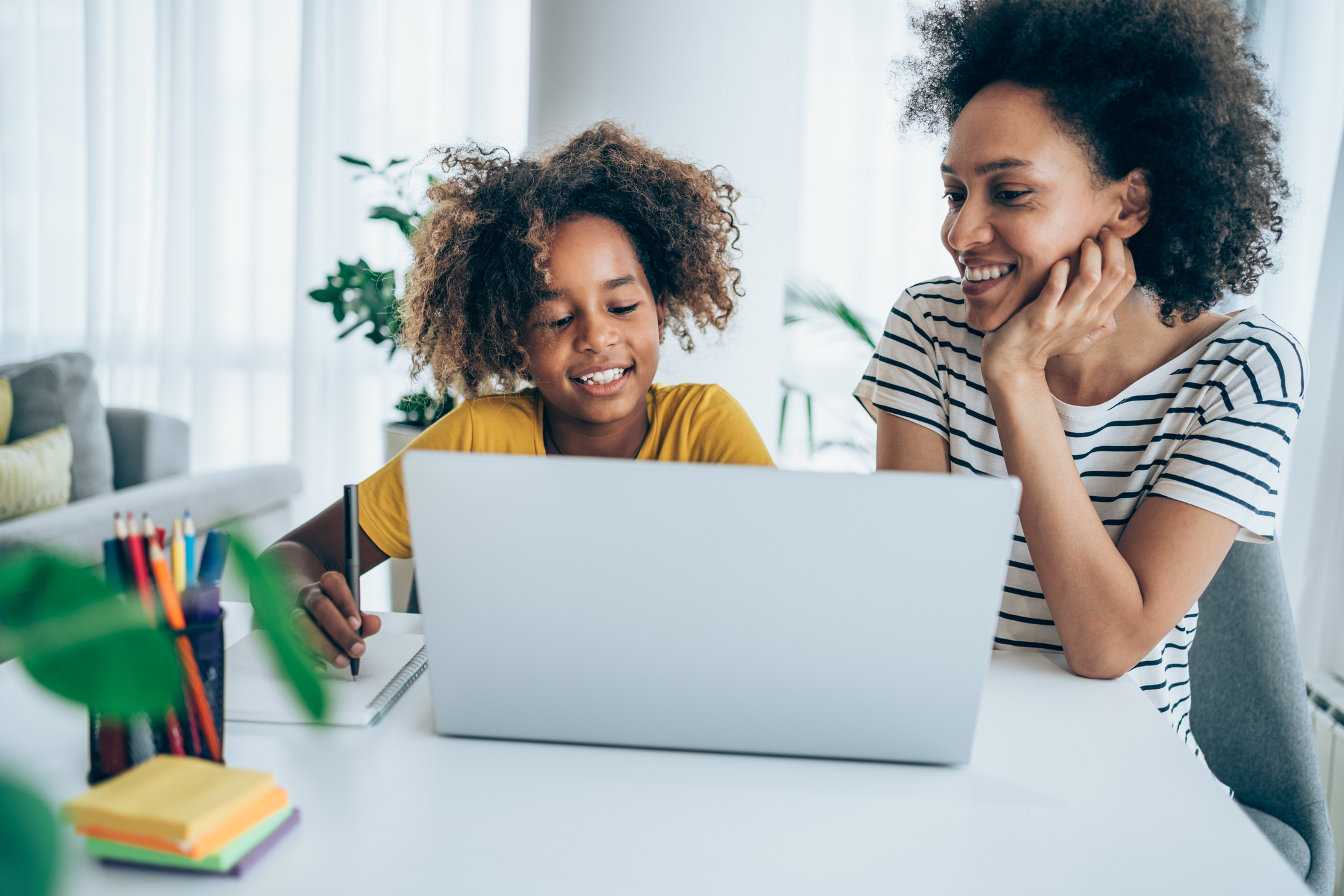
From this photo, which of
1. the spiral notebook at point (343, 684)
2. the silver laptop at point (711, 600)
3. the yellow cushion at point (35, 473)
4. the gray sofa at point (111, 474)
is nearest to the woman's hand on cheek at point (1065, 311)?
the silver laptop at point (711, 600)

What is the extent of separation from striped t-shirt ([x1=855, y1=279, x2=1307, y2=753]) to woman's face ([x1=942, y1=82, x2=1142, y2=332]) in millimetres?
157

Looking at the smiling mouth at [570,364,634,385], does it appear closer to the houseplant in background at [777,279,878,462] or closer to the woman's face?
the woman's face

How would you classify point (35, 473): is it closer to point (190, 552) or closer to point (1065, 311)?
point (190, 552)

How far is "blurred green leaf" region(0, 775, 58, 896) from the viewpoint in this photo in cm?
26

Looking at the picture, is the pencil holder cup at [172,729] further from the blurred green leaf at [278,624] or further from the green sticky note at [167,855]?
the blurred green leaf at [278,624]

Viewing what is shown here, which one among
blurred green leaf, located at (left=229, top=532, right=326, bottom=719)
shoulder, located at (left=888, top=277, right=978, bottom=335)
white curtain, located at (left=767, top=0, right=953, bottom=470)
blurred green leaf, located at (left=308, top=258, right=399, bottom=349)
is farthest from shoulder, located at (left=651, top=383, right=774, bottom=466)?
white curtain, located at (left=767, top=0, right=953, bottom=470)

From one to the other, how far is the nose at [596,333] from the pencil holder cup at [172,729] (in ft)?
2.07

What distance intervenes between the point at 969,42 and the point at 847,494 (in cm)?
86

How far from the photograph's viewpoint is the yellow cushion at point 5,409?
2.53 meters

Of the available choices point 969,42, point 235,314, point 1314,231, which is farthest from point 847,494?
point 235,314

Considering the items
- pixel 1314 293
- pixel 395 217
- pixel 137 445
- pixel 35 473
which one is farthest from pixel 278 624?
pixel 137 445

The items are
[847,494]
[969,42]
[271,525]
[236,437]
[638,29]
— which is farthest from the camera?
[236,437]

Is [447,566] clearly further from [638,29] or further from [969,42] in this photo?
[638,29]

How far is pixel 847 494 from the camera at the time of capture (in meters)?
0.53
